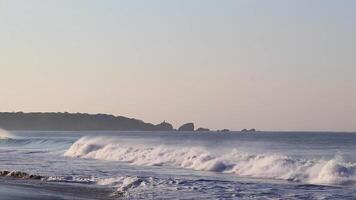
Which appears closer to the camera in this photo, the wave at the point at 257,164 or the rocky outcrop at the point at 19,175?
the rocky outcrop at the point at 19,175

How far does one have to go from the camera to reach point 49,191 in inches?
867

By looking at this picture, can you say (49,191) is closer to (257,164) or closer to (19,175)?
(19,175)

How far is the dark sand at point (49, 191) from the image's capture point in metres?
20.2

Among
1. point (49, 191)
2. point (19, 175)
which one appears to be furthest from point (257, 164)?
point (49, 191)

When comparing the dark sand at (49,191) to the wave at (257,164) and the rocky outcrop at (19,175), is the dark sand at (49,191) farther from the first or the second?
the wave at (257,164)

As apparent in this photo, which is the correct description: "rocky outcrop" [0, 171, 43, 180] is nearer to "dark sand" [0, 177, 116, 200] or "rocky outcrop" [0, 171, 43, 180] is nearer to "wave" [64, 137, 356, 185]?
"dark sand" [0, 177, 116, 200]

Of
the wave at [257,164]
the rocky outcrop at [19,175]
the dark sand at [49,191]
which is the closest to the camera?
the dark sand at [49,191]

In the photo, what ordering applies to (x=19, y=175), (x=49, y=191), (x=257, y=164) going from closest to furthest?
(x=49, y=191), (x=19, y=175), (x=257, y=164)

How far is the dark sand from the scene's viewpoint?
66.2 feet

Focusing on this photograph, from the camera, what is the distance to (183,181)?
84.0ft

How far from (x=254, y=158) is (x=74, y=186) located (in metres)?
16.6

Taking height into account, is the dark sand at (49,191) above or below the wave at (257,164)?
below

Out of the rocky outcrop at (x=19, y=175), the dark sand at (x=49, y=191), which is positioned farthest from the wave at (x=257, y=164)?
the rocky outcrop at (x=19, y=175)

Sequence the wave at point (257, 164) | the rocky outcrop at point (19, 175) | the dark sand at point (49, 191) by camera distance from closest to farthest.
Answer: the dark sand at point (49, 191)
the rocky outcrop at point (19, 175)
the wave at point (257, 164)
